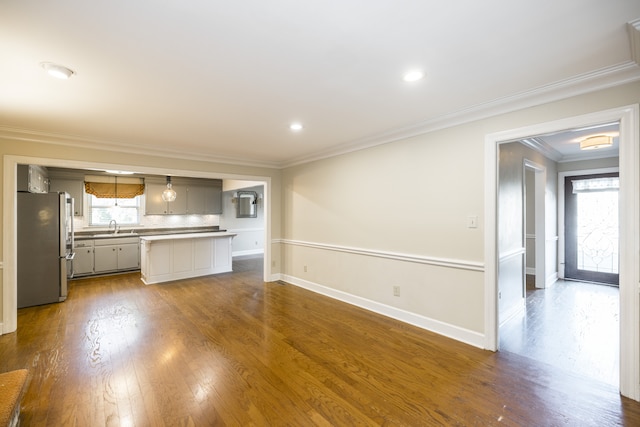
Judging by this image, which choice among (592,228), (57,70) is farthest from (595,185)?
(57,70)

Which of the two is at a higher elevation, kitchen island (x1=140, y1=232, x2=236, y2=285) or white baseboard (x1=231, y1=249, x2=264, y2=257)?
kitchen island (x1=140, y1=232, x2=236, y2=285)

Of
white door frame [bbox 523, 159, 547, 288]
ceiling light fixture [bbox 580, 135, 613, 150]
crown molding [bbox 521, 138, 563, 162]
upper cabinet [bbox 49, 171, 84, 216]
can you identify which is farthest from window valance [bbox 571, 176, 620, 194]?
upper cabinet [bbox 49, 171, 84, 216]

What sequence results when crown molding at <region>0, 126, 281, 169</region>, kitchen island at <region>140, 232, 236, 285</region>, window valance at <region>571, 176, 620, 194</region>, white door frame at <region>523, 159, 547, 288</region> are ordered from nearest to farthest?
crown molding at <region>0, 126, 281, 169</region> < white door frame at <region>523, 159, 547, 288</region> < window valance at <region>571, 176, 620, 194</region> < kitchen island at <region>140, 232, 236, 285</region>

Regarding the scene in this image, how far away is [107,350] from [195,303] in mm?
1494

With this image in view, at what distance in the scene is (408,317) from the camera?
359cm

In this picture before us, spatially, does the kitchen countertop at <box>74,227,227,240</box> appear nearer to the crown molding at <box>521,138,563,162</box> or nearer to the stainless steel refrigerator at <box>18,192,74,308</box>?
the stainless steel refrigerator at <box>18,192,74,308</box>

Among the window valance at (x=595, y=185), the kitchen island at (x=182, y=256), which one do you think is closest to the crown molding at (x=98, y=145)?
the kitchen island at (x=182, y=256)

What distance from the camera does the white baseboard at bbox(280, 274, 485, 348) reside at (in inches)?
119

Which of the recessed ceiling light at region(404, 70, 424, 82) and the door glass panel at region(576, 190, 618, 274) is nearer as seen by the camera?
the recessed ceiling light at region(404, 70, 424, 82)

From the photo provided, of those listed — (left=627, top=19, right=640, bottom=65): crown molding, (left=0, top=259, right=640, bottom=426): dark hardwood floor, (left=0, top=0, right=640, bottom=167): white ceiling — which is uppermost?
(left=0, top=0, right=640, bottom=167): white ceiling

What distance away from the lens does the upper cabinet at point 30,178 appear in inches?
161

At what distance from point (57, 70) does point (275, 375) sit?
291 centimetres

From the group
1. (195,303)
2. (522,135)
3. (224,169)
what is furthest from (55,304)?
(522,135)

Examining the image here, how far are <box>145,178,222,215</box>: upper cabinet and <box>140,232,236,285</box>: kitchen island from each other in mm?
1260
